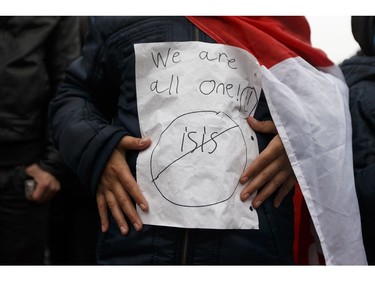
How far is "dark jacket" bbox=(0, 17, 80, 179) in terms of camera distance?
1.40 meters

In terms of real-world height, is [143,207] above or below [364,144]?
below

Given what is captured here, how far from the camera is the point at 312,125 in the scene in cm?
88

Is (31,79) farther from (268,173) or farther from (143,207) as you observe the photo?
(268,173)

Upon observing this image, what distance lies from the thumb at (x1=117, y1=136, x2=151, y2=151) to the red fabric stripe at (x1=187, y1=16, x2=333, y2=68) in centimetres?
23

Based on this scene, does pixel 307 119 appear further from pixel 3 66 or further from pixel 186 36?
pixel 3 66

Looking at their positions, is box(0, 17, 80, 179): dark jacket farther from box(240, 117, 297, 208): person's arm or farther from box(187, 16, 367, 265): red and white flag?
box(240, 117, 297, 208): person's arm

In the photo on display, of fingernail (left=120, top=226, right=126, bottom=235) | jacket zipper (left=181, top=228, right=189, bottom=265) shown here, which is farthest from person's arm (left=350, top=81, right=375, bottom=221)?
fingernail (left=120, top=226, right=126, bottom=235)

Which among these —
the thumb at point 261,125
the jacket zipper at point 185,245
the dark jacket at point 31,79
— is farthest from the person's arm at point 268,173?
the dark jacket at point 31,79

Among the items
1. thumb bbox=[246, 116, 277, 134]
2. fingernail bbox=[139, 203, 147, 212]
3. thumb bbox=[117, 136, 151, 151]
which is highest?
thumb bbox=[246, 116, 277, 134]

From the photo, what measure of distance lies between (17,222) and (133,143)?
0.77m

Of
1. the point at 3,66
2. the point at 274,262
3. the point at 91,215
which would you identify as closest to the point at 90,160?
the point at 274,262

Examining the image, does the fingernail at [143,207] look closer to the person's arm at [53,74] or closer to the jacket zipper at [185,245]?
the jacket zipper at [185,245]

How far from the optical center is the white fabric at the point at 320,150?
87 centimetres

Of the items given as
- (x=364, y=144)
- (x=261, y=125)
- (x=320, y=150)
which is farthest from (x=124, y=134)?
(x=364, y=144)
